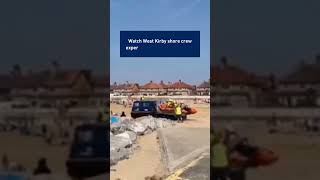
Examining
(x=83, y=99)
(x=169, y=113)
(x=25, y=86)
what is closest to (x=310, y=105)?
(x=83, y=99)

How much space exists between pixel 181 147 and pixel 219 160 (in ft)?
11.1

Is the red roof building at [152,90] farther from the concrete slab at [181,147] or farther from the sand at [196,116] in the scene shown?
the concrete slab at [181,147]

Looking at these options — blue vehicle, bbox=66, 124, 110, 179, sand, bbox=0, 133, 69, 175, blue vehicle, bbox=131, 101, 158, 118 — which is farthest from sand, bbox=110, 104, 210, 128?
blue vehicle, bbox=66, 124, 110, 179

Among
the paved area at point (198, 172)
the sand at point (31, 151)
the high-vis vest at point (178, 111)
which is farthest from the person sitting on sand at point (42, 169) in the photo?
the high-vis vest at point (178, 111)

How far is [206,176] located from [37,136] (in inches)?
76.8

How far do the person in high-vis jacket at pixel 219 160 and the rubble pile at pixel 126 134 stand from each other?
185 centimetres

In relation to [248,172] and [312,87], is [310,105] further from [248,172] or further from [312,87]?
[248,172]

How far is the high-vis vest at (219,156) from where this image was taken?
4523 millimetres

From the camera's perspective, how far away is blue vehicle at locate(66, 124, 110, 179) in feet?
14.5

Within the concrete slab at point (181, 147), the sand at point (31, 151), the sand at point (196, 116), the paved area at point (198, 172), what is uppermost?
the sand at point (31, 151)

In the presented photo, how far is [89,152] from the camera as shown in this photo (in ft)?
14.8

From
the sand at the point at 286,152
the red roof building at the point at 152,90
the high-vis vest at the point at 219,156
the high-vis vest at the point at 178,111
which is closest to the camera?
the high-vis vest at the point at 219,156

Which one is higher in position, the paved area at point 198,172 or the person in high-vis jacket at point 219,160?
the person in high-vis jacket at point 219,160

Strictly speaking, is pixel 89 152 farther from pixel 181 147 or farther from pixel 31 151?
pixel 181 147
